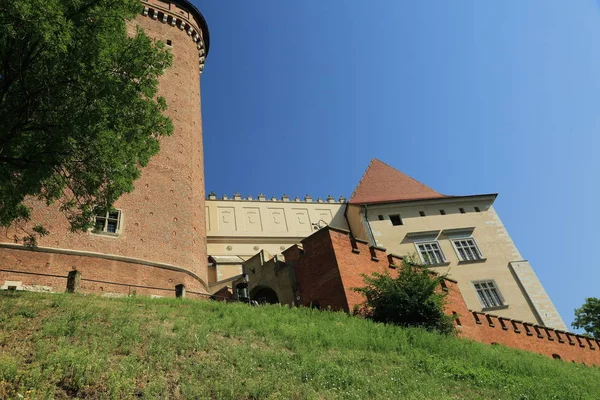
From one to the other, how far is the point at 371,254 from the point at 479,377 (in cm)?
699

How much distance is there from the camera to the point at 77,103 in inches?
426

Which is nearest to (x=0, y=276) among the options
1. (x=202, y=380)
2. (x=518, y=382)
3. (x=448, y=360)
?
(x=202, y=380)

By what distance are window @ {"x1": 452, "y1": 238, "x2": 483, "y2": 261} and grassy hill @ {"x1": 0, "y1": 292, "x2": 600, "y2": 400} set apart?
1723 centimetres

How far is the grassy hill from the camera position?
6473 mm

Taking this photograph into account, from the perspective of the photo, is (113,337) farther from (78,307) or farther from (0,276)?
(0,276)

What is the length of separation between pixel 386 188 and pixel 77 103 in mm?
25141

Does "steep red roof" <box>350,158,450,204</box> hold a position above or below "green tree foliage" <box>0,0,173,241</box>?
above

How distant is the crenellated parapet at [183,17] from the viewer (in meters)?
28.2

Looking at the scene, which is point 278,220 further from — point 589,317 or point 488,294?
point 589,317

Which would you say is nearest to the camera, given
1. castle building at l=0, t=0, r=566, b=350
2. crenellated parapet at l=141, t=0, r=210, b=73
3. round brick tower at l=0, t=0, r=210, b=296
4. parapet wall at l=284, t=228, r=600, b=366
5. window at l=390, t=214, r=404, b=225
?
parapet wall at l=284, t=228, r=600, b=366

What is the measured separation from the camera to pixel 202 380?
6.95 meters

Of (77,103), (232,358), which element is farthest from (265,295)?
(232,358)

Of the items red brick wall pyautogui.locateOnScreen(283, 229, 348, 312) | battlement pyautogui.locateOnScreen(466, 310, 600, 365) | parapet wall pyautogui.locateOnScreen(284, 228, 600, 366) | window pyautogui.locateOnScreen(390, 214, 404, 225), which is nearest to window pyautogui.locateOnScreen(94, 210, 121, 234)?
parapet wall pyautogui.locateOnScreen(284, 228, 600, 366)

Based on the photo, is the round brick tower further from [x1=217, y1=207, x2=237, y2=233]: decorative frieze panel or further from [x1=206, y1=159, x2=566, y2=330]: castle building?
[x1=217, y1=207, x2=237, y2=233]: decorative frieze panel
